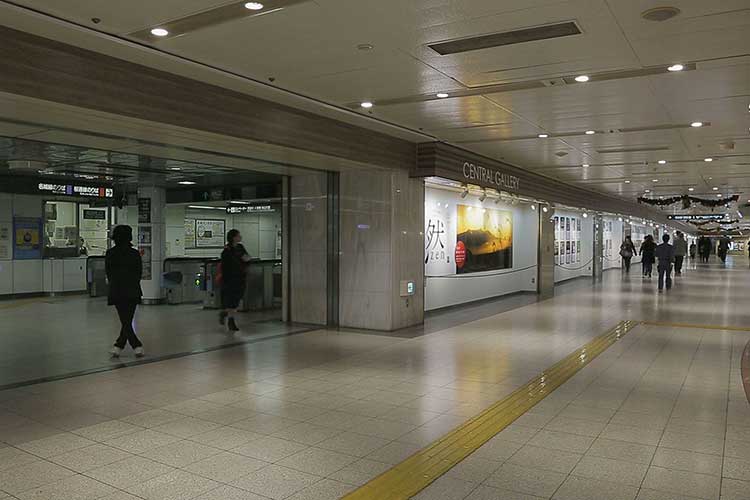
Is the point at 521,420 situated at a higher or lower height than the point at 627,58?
lower

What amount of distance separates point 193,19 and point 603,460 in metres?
4.39

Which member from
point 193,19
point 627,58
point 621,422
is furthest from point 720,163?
point 193,19

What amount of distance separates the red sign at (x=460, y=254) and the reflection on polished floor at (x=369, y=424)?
499 cm

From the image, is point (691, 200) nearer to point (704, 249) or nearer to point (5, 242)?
point (5, 242)

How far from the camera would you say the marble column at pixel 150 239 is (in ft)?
44.6

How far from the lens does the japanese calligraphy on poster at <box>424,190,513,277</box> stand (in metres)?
12.6

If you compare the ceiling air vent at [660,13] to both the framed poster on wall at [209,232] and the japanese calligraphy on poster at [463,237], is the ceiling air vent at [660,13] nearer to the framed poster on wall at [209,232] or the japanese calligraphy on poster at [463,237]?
the japanese calligraphy on poster at [463,237]

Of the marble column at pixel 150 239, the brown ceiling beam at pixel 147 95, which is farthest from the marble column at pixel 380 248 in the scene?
the marble column at pixel 150 239

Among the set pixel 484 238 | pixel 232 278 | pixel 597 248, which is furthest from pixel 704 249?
pixel 232 278

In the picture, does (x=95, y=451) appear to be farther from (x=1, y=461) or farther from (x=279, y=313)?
(x=279, y=313)

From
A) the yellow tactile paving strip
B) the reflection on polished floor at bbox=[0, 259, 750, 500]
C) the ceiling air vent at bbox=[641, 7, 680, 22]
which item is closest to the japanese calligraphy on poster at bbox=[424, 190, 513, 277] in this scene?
the reflection on polished floor at bbox=[0, 259, 750, 500]

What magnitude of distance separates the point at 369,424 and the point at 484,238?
10408mm

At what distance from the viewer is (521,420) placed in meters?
5.13

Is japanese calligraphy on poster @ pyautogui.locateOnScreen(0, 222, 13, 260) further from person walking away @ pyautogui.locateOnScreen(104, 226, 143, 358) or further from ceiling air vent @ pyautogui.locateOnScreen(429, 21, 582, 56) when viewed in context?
ceiling air vent @ pyautogui.locateOnScreen(429, 21, 582, 56)
